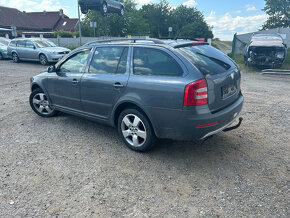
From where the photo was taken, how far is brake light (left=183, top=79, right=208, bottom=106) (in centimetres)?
301

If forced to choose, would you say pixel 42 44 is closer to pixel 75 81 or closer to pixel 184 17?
pixel 75 81

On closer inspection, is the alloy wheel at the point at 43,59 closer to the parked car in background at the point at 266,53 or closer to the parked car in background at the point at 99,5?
the parked car in background at the point at 266,53

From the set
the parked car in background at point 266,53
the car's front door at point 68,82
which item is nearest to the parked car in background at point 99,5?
the parked car in background at point 266,53

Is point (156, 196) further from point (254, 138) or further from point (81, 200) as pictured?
point (254, 138)

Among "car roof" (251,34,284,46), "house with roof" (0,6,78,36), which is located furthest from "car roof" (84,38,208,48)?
"house with roof" (0,6,78,36)

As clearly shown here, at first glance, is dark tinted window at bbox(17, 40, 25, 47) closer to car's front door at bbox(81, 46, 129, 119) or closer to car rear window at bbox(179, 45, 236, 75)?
car's front door at bbox(81, 46, 129, 119)

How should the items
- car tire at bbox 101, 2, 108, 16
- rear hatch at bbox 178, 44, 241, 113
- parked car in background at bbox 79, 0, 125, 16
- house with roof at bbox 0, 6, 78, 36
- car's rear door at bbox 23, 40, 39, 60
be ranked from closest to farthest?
rear hatch at bbox 178, 44, 241, 113 < car's rear door at bbox 23, 40, 39, 60 < parked car in background at bbox 79, 0, 125, 16 < car tire at bbox 101, 2, 108, 16 < house with roof at bbox 0, 6, 78, 36

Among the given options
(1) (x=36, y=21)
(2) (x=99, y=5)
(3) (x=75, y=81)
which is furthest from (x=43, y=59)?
(1) (x=36, y=21)

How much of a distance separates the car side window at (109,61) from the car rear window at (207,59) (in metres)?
0.96

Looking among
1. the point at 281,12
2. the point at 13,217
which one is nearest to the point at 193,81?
the point at 13,217

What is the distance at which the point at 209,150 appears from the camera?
3.82 metres

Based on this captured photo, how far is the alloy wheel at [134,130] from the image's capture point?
3619 mm

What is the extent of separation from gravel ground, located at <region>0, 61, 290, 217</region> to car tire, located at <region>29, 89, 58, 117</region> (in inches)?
18.6

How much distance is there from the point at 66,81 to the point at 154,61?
1947 millimetres
